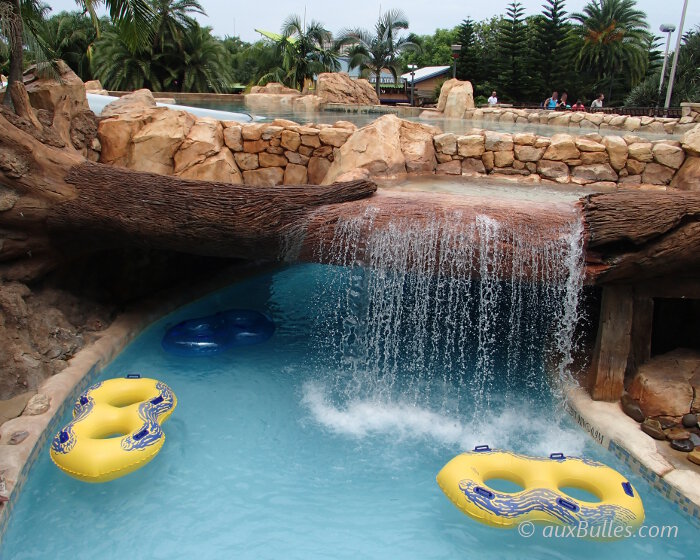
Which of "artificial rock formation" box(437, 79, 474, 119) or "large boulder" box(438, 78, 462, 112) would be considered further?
"large boulder" box(438, 78, 462, 112)

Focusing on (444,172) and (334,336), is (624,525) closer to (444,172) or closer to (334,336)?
(334,336)

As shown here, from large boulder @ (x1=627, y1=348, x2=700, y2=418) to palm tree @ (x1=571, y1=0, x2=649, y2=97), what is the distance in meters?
28.4

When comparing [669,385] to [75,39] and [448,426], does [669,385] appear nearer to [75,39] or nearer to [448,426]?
[448,426]

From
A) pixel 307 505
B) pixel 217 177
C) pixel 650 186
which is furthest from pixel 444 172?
pixel 307 505

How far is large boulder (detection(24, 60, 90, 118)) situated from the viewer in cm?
721

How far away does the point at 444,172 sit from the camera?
878 centimetres

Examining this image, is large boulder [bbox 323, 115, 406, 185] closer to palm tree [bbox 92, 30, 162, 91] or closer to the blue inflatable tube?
the blue inflatable tube

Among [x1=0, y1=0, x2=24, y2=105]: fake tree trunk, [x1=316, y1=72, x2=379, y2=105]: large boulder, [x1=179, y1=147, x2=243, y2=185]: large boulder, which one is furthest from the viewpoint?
[x1=316, y1=72, x2=379, y2=105]: large boulder

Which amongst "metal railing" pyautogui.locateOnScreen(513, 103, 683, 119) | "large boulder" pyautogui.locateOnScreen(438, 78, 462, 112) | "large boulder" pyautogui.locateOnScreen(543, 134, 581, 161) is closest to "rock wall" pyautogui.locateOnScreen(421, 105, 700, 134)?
"large boulder" pyautogui.locateOnScreen(438, 78, 462, 112)

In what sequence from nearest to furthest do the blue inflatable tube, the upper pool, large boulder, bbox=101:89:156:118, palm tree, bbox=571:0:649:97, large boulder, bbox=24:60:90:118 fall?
the blue inflatable tube → large boulder, bbox=24:60:90:118 → large boulder, bbox=101:89:156:118 → the upper pool → palm tree, bbox=571:0:649:97

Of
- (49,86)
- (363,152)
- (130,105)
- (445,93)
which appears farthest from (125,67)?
(363,152)

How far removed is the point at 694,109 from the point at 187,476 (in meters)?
14.4

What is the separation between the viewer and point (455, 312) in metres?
6.05

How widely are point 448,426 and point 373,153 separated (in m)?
4.43
